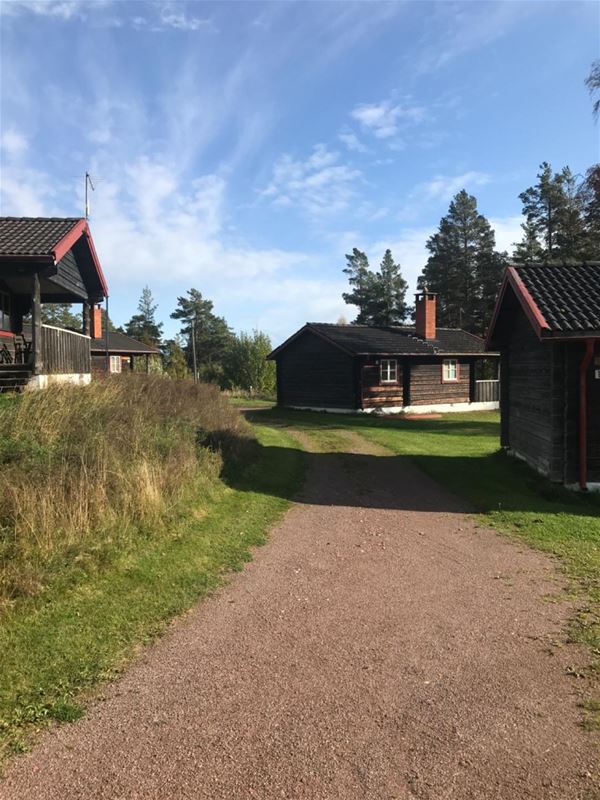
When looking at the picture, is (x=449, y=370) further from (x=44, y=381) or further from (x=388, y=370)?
(x=44, y=381)

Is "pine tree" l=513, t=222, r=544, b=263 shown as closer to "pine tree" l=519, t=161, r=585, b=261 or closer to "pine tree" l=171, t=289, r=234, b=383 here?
"pine tree" l=519, t=161, r=585, b=261

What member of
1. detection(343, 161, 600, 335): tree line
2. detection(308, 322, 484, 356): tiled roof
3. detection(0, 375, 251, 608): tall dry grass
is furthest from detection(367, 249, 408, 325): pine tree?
detection(0, 375, 251, 608): tall dry grass

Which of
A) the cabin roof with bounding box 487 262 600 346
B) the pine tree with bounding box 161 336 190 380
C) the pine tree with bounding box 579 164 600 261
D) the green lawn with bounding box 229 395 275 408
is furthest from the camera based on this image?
the pine tree with bounding box 161 336 190 380

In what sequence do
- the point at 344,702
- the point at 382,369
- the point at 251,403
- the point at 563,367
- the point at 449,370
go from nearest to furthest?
1. the point at 344,702
2. the point at 563,367
3. the point at 382,369
4. the point at 449,370
5. the point at 251,403

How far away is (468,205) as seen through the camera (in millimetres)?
59281

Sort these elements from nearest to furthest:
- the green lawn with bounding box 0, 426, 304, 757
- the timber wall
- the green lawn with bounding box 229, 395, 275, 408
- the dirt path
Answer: the dirt path → the green lawn with bounding box 0, 426, 304, 757 → the timber wall → the green lawn with bounding box 229, 395, 275, 408

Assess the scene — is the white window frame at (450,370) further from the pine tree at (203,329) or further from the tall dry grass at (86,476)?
the pine tree at (203,329)

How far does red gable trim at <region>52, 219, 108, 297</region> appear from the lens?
42.4 feet

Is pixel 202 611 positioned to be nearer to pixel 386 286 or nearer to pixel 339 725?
pixel 339 725

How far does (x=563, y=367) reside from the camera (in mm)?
11164

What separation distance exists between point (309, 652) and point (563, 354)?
8.66m

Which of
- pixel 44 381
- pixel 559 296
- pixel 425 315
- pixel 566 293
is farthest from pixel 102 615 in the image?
pixel 425 315

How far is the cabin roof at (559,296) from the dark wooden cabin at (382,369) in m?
14.8

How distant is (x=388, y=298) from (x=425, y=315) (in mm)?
31405
